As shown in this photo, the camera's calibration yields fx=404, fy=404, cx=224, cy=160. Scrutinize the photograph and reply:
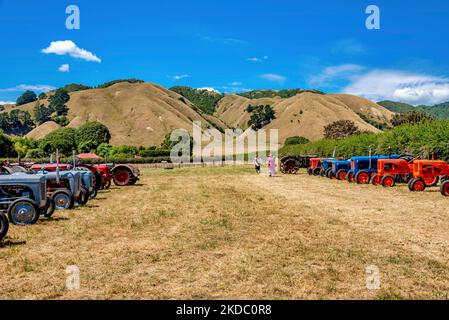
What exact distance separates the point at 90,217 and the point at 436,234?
9074 mm

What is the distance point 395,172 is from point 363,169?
207cm

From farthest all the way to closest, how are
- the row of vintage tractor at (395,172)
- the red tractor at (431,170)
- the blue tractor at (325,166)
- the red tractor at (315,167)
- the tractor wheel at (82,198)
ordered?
the red tractor at (315,167) → the blue tractor at (325,166) → the red tractor at (431,170) → the row of vintage tractor at (395,172) → the tractor wheel at (82,198)

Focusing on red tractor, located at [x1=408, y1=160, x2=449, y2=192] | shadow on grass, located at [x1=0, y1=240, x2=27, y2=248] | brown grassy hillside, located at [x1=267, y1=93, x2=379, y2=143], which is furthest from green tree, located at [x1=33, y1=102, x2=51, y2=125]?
shadow on grass, located at [x1=0, y1=240, x2=27, y2=248]

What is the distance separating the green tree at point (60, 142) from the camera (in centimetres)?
9006

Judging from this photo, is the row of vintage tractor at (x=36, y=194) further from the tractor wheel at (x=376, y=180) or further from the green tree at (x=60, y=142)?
the green tree at (x=60, y=142)

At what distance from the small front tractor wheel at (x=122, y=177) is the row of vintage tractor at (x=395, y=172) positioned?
1291 cm

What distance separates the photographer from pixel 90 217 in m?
11.8

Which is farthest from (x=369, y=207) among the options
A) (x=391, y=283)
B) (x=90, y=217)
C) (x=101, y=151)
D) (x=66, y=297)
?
(x=101, y=151)

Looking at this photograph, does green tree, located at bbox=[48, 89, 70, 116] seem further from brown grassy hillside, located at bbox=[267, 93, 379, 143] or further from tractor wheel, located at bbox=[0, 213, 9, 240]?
tractor wheel, located at bbox=[0, 213, 9, 240]

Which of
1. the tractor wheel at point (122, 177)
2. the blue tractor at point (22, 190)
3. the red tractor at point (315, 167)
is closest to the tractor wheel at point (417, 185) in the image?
the red tractor at point (315, 167)

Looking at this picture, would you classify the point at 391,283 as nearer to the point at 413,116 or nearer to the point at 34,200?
the point at 34,200

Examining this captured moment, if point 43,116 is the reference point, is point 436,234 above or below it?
below

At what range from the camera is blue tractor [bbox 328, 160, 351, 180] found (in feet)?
82.5

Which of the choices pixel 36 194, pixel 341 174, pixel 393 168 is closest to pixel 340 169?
pixel 341 174
